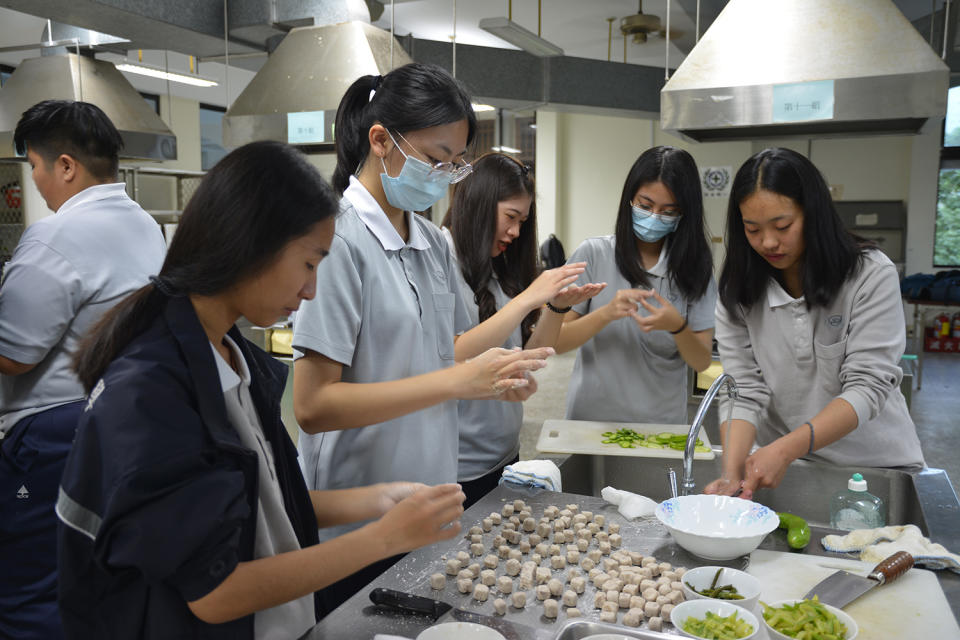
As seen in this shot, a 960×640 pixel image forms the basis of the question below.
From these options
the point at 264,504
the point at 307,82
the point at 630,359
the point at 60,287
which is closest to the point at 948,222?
the point at 630,359

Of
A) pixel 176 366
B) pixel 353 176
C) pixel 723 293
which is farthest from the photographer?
pixel 723 293

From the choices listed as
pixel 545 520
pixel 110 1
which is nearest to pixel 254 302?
pixel 545 520

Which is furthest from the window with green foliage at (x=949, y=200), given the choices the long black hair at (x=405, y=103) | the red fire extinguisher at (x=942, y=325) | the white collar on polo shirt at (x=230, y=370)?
the white collar on polo shirt at (x=230, y=370)

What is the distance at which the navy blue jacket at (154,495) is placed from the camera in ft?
2.82

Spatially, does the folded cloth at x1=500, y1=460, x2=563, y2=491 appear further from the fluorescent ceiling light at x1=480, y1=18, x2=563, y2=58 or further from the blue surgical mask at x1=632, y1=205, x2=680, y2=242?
the fluorescent ceiling light at x1=480, y1=18, x2=563, y2=58

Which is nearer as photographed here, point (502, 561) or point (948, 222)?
point (502, 561)

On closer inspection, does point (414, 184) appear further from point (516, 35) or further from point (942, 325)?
point (942, 325)

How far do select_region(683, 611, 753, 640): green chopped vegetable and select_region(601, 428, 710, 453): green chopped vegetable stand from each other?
103 centimetres

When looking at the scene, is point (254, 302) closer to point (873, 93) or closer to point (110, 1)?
point (873, 93)

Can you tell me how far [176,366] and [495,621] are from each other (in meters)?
0.62

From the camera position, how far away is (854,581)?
4.15 feet

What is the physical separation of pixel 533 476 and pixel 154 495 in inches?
40.4

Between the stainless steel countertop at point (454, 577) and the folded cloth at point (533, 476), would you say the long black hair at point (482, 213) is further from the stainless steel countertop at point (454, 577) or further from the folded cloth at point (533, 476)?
the stainless steel countertop at point (454, 577)

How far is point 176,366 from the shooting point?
935 millimetres
